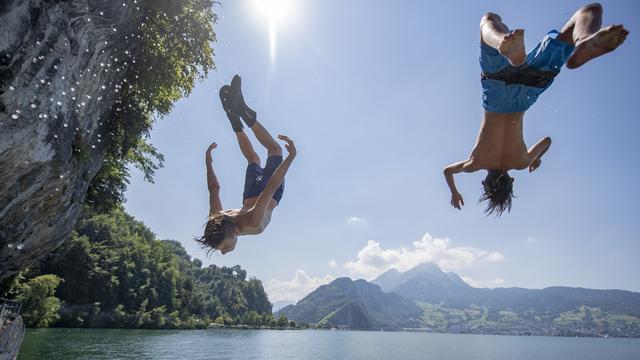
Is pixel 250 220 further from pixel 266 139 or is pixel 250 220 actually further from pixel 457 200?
pixel 457 200

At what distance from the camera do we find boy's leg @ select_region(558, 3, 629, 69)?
2.71 m

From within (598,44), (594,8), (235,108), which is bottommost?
(598,44)

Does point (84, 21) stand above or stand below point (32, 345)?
above

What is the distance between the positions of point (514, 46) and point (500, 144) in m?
2.12

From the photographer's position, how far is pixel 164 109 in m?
16.1

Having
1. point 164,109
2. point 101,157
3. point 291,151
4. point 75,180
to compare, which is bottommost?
point 291,151

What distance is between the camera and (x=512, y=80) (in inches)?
168

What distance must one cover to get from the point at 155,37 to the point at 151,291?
88.1 meters

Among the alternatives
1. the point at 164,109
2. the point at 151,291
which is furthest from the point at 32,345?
the point at 151,291

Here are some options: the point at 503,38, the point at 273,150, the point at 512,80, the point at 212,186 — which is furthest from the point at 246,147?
the point at 503,38

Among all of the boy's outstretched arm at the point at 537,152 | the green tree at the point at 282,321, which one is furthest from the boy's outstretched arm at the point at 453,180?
the green tree at the point at 282,321

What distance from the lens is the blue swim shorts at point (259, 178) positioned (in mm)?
7070

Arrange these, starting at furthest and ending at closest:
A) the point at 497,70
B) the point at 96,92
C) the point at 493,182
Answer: the point at 96,92 → the point at 493,182 → the point at 497,70

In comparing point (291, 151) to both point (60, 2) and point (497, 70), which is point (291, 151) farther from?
point (60, 2)
